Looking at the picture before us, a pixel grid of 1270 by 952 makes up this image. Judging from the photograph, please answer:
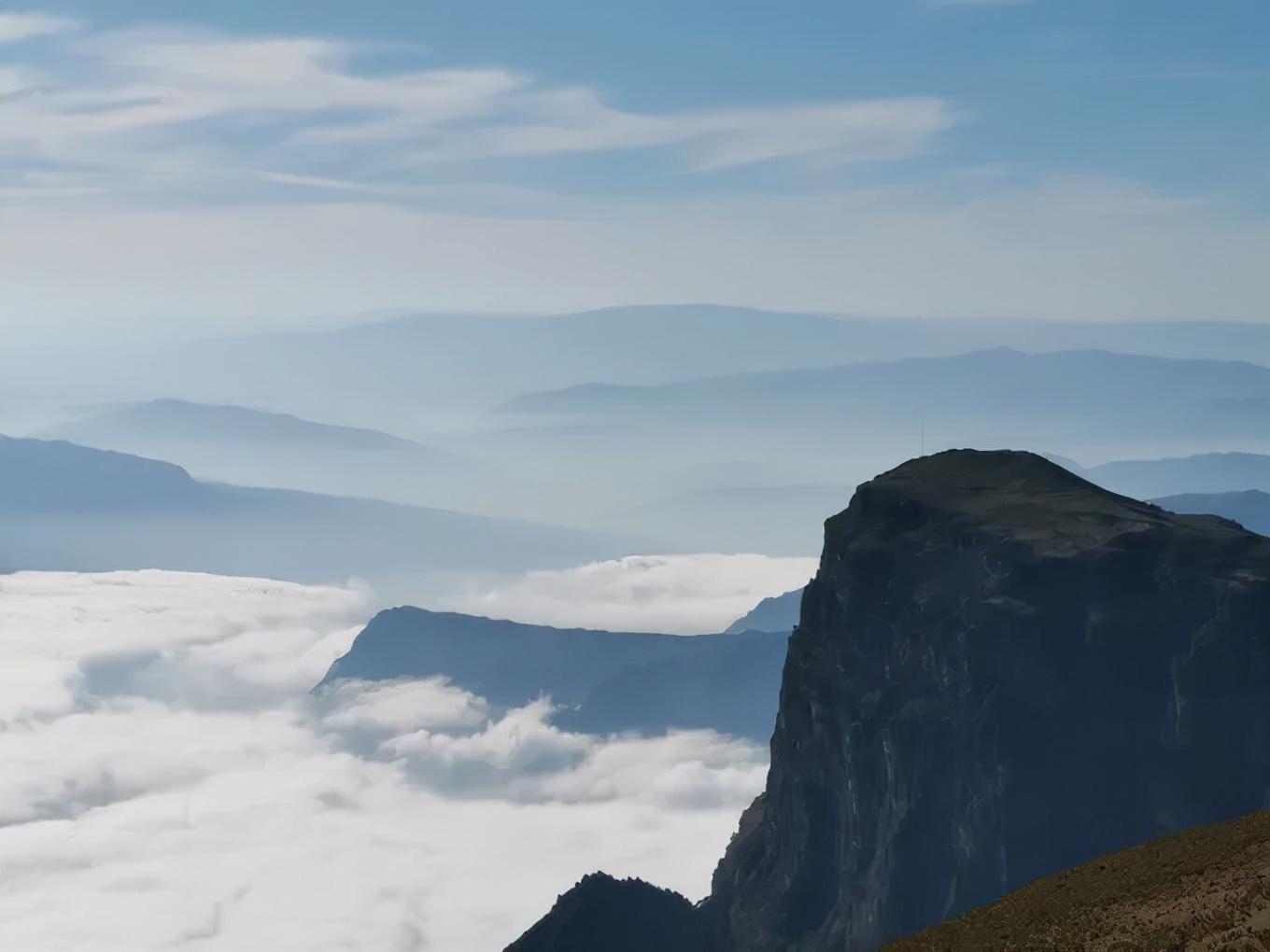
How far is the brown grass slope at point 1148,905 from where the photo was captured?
98.9m

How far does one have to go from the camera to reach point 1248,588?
650 feet

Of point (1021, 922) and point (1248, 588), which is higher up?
point (1248, 588)

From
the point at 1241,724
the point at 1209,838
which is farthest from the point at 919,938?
the point at 1241,724

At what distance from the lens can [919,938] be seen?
392 feet

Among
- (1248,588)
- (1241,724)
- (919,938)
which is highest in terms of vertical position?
(1248,588)

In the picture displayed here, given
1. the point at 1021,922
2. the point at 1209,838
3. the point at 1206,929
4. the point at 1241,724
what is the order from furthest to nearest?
the point at 1241,724
the point at 1209,838
the point at 1021,922
the point at 1206,929

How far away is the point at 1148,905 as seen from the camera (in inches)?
4343

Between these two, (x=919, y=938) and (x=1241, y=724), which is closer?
(x=919, y=938)

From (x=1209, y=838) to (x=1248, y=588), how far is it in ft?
262

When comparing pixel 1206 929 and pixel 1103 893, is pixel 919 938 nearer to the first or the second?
pixel 1103 893

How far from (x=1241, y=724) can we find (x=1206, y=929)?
107 metres

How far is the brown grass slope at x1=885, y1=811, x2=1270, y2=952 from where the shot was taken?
98.9 metres

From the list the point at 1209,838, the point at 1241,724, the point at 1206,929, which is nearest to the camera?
the point at 1206,929

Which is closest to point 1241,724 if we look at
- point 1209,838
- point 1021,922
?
point 1209,838
